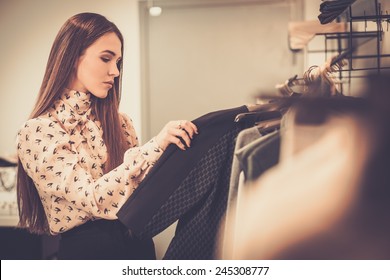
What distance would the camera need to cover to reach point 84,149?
97cm

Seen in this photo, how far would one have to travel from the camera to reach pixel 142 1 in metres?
1.08

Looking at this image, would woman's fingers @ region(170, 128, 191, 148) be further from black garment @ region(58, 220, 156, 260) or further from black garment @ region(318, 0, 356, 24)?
black garment @ region(318, 0, 356, 24)

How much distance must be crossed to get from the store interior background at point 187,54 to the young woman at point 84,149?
0.21 ft

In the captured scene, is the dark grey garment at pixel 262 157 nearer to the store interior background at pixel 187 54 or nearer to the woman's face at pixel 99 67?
the store interior background at pixel 187 54

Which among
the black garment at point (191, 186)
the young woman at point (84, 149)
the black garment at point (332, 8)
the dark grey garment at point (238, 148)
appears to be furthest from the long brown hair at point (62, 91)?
the black garment at point (332, 8)

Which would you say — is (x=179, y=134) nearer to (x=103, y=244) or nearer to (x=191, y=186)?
(x=191, y=186)

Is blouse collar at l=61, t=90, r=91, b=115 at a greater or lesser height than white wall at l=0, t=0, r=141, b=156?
lesser

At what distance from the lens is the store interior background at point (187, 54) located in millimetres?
1043

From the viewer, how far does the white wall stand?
1062 mm

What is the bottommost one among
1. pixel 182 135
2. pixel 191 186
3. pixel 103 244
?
pixel 103 244

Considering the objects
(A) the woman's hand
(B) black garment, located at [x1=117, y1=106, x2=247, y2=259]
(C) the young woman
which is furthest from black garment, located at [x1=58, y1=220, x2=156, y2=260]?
(A) the woman's hand

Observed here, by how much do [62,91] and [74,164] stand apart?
7.3 inches

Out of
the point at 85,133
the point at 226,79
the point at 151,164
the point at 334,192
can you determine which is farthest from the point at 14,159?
the point at 334,192

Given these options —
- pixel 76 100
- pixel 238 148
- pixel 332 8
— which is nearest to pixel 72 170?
pixel 76 100
